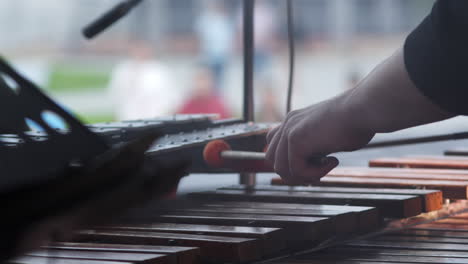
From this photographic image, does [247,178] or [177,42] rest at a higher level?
[177,42]

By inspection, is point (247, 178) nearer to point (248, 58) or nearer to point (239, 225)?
point (248, 58)

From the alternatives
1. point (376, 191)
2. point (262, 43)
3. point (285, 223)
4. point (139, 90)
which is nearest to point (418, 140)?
point (376, 191)

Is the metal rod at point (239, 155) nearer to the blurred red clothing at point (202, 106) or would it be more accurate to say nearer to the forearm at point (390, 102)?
the forearm at point (390, 102)

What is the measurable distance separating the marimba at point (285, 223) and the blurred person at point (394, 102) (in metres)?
0.13

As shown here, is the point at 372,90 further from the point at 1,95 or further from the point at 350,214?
the point at 1,95

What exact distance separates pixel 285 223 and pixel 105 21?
55 cm

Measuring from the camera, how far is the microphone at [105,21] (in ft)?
5.79

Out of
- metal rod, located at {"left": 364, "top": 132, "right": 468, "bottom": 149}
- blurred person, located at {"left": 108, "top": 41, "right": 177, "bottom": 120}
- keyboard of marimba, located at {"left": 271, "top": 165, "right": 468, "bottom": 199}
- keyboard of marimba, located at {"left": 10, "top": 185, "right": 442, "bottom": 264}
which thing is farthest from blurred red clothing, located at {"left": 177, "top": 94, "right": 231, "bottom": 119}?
keyboard of marimba, located at {"left": 10, "top": 185, "right": 442, "bottom": 264}

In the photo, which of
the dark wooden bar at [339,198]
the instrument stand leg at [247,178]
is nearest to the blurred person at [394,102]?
the dark wooden bar at [339,198]

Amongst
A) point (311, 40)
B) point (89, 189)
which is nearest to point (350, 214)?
point (89, 189)

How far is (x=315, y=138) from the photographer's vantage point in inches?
56.3

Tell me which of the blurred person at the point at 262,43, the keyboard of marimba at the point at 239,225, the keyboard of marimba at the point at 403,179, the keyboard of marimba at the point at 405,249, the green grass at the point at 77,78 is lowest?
the keyboard of marimba at the point at 405,249

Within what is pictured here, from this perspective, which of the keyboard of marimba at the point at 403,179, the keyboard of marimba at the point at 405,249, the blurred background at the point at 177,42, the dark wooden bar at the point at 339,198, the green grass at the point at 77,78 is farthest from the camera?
the blurred background at the point at 177,42

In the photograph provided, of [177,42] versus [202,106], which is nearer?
[202,106]
